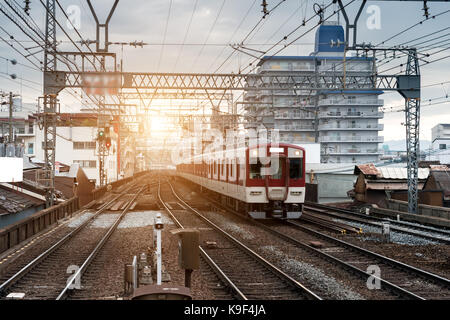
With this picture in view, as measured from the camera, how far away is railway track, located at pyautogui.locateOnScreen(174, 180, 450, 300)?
299 inches

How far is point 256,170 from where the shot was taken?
16.3 meters

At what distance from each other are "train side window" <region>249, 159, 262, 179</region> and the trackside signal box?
10.3 meters

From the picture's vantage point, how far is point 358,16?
1536 centimetres

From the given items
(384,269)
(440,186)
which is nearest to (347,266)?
(384,269)

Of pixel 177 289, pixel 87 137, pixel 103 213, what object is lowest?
pixel 103 213

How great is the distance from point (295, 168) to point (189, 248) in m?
11.1

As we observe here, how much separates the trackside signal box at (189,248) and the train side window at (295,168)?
1085cm

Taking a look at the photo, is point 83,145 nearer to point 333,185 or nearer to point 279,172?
point 333,185

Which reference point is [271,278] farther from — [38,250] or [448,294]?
[38,250]

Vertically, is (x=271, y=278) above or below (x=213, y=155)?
below

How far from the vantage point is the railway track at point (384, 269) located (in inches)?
299
